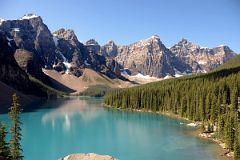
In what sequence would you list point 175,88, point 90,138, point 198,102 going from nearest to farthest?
1. point 90,138
2. point 198,102
3. point 175,88

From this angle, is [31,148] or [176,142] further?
[176,142]

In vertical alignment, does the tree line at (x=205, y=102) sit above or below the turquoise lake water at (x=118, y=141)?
above

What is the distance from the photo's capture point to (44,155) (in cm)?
8731

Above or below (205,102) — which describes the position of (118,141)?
below

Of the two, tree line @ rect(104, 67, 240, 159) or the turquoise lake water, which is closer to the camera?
the turquoise lake water

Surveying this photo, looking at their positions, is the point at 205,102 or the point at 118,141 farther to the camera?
the point at 205,102

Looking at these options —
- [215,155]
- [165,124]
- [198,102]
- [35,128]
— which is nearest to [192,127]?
[165,124]

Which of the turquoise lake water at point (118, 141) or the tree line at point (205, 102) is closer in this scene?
the turquoise lake water at point (118, 141)

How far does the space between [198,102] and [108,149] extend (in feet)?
227

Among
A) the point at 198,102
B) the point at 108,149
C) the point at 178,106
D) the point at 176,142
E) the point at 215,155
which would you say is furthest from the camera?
the point at 178,106

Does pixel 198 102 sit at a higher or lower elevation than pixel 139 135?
higher

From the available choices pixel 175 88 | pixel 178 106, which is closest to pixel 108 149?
pixel 178 106

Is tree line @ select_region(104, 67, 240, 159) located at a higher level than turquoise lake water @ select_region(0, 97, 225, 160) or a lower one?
higher

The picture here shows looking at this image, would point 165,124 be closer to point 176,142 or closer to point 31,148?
point 176,142
